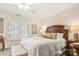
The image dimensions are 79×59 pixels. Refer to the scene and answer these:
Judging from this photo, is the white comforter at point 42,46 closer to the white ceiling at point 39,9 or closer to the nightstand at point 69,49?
the nightstand at point 69,49

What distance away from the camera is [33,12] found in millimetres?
2154

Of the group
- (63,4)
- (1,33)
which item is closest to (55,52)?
(63,4)

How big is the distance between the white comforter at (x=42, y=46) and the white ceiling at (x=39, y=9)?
1.30 feet

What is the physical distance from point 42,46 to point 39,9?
62 cm

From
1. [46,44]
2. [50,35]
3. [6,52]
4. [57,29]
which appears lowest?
[6,52]

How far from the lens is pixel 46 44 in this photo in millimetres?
2096

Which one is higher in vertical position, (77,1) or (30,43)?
(77,1)

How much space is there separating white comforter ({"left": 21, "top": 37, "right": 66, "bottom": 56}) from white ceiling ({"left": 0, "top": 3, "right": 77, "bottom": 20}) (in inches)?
15.6

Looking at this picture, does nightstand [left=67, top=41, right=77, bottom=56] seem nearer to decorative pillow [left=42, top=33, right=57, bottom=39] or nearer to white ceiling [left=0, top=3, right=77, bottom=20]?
decorative pillow [left=42, top=33, right=57, bottom=39]

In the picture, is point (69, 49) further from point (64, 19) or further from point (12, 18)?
point (12, 18)

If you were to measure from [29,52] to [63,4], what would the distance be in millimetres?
960

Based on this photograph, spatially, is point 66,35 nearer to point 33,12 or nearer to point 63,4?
point 63,4

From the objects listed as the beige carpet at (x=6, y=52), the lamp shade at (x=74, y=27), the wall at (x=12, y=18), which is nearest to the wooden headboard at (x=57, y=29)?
the lamp shade at (x=74, y=27)

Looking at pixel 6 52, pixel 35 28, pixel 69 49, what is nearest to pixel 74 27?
pixel 69 49
